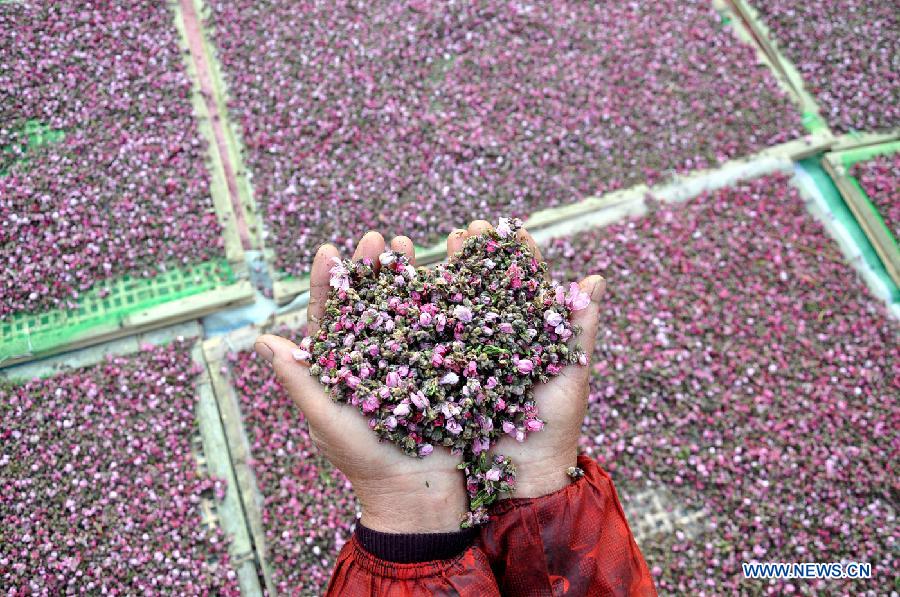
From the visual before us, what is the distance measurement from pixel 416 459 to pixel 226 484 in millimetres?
1308

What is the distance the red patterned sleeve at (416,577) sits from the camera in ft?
5.45

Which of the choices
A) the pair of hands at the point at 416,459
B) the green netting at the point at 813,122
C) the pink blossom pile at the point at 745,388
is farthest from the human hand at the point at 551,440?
the green netting at the point at 813,122

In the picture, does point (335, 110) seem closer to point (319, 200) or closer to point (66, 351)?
point (319, 200)

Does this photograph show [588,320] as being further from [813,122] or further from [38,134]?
[38,134]

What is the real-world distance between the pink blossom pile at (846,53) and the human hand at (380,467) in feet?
10.9

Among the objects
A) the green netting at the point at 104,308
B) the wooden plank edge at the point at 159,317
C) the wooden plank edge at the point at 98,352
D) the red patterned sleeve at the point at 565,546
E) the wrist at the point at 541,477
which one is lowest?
the red patterned sleeve at the point at 565,546

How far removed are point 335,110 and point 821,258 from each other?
2682 mm

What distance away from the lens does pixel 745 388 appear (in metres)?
2.96

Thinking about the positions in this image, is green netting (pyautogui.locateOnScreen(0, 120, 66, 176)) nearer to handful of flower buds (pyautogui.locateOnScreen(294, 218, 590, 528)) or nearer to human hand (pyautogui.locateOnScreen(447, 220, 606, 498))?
handful of flower buds (pyautogui.locateOnScreen(294, 218, 590, 528))

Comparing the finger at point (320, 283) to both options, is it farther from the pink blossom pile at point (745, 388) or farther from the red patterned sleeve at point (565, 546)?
the pink blossom pile at point (745, 388)

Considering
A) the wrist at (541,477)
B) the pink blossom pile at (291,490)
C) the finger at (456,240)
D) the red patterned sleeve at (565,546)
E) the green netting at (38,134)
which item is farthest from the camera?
the green netting at (38,134)

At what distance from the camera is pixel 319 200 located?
3225mm

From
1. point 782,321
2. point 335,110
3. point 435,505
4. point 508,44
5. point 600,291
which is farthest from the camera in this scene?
point 508,44

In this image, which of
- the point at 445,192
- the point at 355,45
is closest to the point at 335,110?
the point at 355,45
